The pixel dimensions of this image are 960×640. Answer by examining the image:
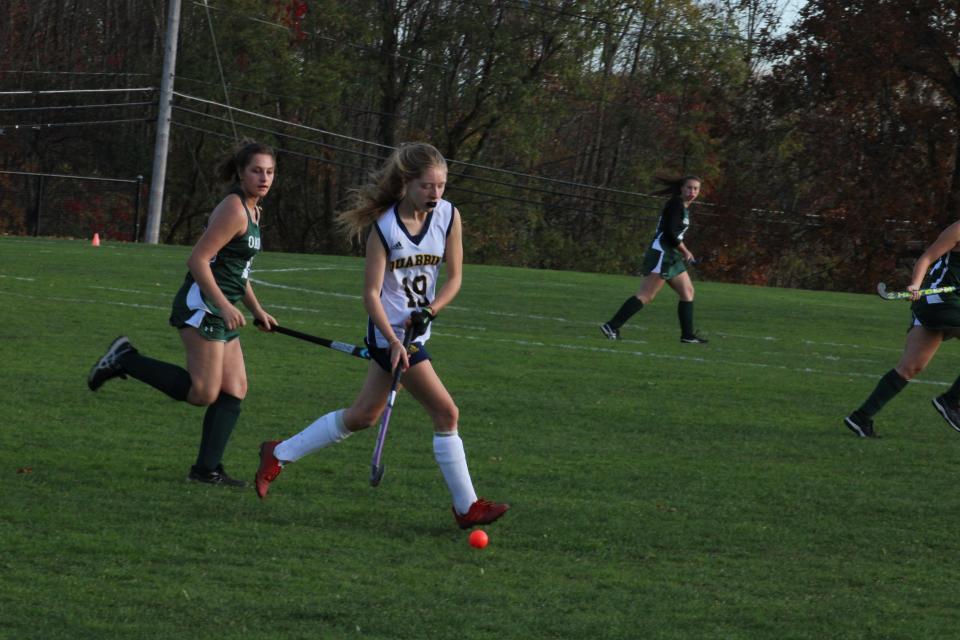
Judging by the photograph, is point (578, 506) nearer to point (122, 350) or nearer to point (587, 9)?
point (122, 350)

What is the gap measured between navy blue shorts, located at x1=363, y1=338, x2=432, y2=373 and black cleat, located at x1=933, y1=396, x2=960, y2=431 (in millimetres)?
5086

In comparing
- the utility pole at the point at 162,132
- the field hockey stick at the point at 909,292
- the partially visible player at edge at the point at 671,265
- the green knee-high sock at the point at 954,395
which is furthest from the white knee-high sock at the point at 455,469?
the utility pole at the point at 162,132

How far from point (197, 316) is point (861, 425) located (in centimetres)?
503

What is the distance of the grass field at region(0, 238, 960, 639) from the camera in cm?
513

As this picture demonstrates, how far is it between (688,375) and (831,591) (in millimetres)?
7449

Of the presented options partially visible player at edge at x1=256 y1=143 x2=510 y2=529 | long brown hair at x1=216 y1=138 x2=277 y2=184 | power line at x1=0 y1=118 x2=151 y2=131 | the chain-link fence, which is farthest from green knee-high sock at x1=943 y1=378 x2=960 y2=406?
power line at x1=0 y1=118 x2=151 y2=131

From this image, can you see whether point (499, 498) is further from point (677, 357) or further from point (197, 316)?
point (677, 357)

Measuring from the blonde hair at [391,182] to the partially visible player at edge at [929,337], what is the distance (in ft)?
14.8

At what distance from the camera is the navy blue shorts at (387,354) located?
254 inches

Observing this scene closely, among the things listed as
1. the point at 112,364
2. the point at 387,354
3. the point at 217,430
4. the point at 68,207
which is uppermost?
the point at 387,354

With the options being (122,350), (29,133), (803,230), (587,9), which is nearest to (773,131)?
(803,230)

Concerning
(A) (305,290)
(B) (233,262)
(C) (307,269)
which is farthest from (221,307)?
(C) (307,269)

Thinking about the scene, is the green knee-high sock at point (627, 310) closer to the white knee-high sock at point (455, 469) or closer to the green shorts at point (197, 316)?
the green shorts at point (197, 316)

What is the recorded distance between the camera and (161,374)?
7504 mm
